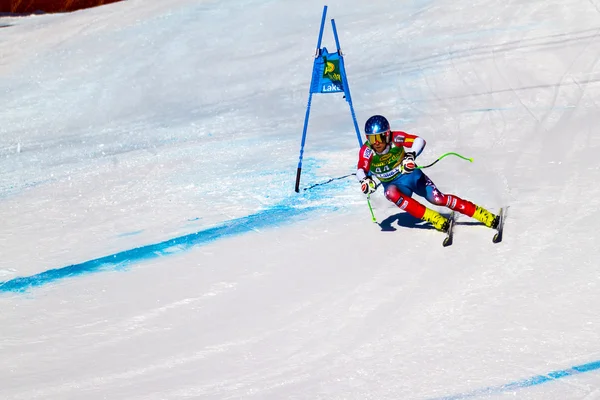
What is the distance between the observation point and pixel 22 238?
916 cm

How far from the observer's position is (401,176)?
25.0 ft

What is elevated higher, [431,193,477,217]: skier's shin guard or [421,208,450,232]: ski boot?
[431,193,477,217]: skier's shin guard

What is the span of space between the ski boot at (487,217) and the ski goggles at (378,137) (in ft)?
3.25

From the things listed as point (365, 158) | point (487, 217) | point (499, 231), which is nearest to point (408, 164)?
point (365, 158)

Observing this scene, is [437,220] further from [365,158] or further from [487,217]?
[365,158]

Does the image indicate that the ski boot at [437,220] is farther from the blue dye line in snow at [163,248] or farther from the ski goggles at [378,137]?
the blue dye line in snow at [163,248]

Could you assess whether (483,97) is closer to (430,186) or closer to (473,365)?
(430,186)

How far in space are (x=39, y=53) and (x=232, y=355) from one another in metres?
11.2

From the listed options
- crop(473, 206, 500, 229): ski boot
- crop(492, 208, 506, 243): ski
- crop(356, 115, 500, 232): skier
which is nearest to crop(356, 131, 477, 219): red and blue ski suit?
crop(356, 115, 500, 232): skier

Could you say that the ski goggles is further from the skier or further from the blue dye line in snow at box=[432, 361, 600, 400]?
the blue dye line in snow at box=[432, 361, 600, 400]

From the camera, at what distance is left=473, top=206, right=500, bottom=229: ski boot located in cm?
730

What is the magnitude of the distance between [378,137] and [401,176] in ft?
1.36

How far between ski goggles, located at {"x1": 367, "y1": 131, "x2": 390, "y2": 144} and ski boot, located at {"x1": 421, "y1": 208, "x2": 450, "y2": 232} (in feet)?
2.34

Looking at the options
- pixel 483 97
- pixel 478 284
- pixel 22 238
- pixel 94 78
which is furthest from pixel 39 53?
pixel 478 284
